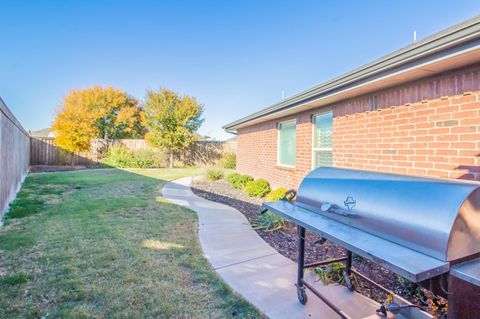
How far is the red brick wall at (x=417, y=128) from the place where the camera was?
3.30m

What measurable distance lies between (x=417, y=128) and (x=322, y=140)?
9.00 feet

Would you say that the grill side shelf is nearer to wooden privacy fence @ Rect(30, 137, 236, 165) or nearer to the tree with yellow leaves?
wooden privacy fence @ Rect(30, 137, 236, 165)

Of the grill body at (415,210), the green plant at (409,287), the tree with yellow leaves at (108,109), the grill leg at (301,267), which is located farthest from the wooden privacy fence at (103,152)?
the grill body at (415,210)

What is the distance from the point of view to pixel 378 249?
1.66 m

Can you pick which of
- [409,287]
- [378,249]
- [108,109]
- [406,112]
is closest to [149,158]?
[108,109]

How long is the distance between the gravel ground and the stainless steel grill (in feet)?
4.89

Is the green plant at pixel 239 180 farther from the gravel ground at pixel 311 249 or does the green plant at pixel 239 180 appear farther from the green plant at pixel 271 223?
the green plant at pixel 271 223

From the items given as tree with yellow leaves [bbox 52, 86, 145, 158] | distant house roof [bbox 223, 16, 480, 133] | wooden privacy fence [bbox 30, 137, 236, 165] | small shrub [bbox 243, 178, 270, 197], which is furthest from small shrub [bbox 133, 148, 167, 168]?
distant house roof [bbox 223, 16, 480, 133]

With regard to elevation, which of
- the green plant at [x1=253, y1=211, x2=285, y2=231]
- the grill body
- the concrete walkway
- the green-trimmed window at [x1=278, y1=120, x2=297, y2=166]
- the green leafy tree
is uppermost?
the green leafy tree

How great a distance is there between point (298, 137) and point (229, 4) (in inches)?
260

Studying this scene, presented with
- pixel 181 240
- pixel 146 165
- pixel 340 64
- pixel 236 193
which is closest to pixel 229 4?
pixel 340 64

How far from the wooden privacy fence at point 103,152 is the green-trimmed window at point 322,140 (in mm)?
15890

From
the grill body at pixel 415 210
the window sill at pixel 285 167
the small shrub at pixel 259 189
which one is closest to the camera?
the grill body at pixel 415 210

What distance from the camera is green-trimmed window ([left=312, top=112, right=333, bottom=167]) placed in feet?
20.9
